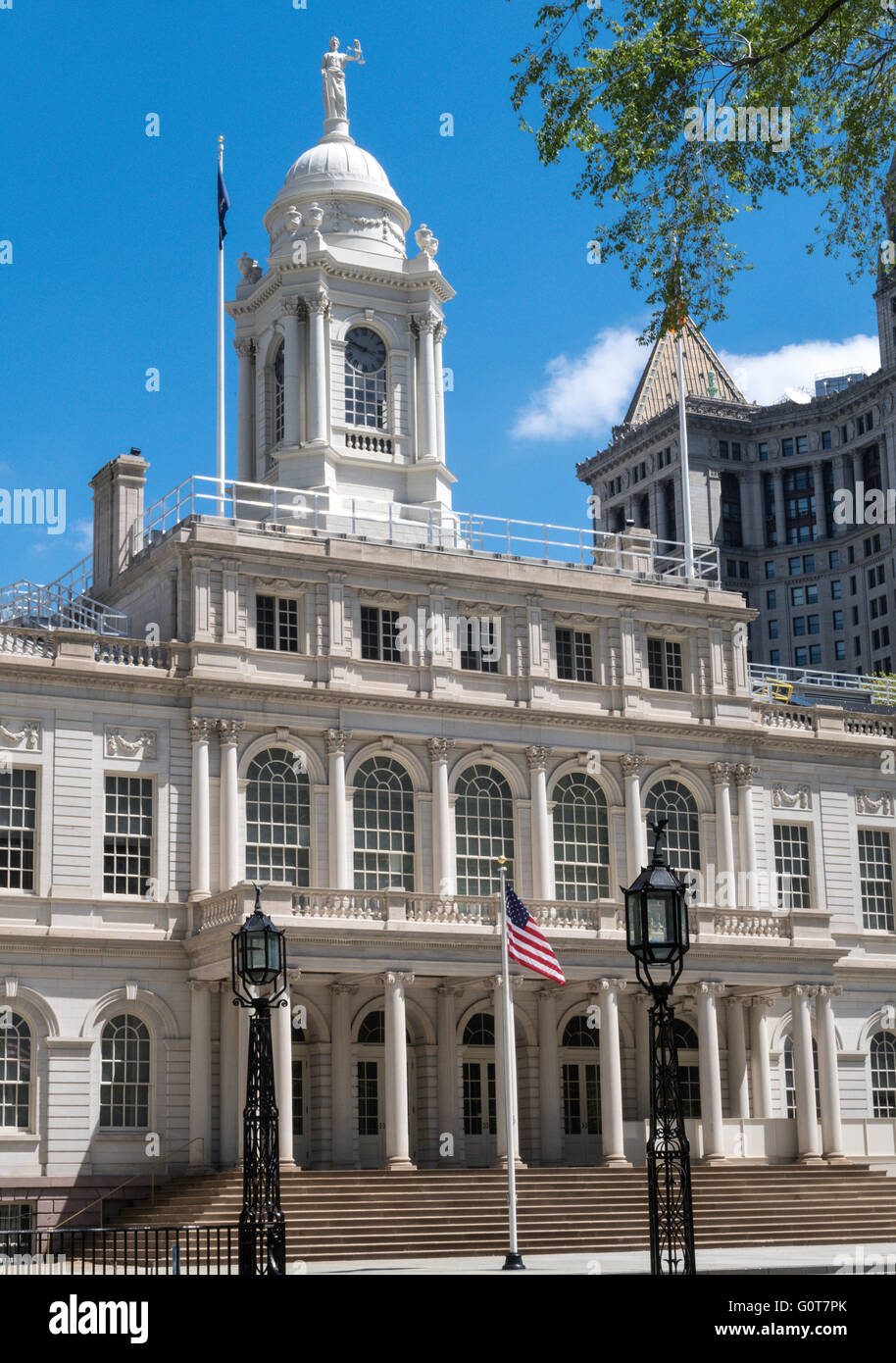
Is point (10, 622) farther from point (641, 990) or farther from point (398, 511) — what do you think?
point (641, 990)

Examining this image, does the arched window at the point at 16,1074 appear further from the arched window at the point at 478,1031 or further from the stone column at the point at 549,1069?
the stone column at the point at 549,1069

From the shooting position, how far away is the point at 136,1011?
43.8 meters

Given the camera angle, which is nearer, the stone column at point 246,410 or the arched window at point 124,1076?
the arched window at point 124,1076

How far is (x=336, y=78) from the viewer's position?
2297 inches

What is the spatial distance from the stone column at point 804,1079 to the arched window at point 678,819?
486 centimetres

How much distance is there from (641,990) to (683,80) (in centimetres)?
3114

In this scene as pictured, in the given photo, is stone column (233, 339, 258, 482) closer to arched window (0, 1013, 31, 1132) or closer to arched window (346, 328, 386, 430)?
arched window (346, 328, 386, 430)

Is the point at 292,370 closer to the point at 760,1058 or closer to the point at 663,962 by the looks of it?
the point at 760,1058

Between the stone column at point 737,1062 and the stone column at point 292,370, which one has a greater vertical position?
the stone column at point 292,370

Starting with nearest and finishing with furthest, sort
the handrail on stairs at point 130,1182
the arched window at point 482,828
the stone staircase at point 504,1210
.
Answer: the stone staircase at point 504,1210, the handrail on stairs at point 130,1182, the arched window at point 482,828

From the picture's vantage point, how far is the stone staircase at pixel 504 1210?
124 ft

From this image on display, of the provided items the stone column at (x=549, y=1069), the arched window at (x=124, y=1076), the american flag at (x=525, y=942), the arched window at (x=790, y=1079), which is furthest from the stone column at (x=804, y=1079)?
the arched window at (x=124, y=1076)

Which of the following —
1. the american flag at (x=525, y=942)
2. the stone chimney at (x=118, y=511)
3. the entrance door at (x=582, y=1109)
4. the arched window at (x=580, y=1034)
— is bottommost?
the entrance door at (x=582, y=1109)

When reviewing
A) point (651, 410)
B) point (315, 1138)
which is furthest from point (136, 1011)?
point (651, 410)
